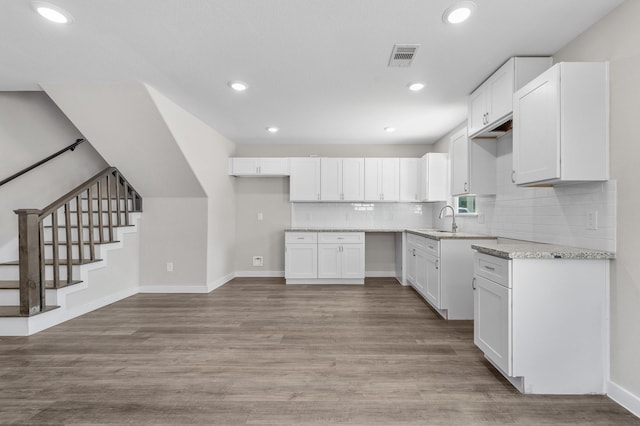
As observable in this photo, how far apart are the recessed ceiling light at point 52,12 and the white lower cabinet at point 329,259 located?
12.5ft

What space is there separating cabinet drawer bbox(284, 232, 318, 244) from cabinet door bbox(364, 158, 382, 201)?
45.3 inches

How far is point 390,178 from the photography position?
215 inches

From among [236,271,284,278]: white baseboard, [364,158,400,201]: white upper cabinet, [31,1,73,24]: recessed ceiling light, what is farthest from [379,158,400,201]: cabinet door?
[31,1,73,24]: recessed ceiling light

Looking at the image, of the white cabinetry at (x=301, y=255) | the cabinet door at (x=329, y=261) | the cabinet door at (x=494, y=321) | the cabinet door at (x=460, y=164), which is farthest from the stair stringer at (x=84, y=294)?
the cabinet door at (x=460, y=164)

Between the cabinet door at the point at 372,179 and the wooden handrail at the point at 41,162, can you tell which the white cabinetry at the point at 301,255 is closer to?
the cabinet door at the point at 372,179

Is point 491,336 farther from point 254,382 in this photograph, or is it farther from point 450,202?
point 450,202

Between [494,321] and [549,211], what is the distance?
1.07m

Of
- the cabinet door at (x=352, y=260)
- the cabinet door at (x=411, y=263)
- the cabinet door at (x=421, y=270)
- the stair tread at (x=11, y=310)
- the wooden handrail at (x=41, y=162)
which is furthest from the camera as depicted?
the cabinet door at (x=352, y=260)

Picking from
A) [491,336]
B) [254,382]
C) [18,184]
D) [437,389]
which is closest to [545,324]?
[491,336]

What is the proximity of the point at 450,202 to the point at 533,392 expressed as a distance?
10.5 feet

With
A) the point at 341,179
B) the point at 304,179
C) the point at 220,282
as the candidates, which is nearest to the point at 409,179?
the point at 341,179

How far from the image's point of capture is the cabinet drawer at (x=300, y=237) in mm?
5223

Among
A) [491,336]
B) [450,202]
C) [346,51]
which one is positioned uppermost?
[346,51]

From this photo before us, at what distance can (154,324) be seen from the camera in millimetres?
3289
